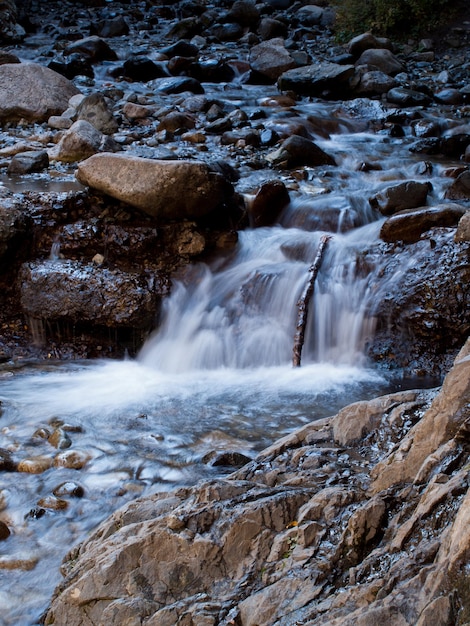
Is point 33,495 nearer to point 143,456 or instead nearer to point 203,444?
point 143,456

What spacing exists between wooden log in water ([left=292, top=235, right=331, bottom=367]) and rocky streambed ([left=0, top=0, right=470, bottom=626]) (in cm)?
12

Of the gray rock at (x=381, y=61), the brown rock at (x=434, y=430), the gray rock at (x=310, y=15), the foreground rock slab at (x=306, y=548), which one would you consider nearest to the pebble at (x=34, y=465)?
the foreground rock slab at (x=306, y=548)

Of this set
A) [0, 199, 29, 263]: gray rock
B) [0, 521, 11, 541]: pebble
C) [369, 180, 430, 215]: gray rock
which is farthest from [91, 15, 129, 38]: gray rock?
[0, 521, 11, 541]: pebble

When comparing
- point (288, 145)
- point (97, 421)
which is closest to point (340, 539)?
point (97, 421)

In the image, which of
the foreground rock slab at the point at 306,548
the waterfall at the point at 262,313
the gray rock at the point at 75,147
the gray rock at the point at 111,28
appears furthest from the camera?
the gray rock at the point at 111,28

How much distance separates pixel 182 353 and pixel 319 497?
3666mm

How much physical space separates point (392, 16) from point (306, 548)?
60.8ft

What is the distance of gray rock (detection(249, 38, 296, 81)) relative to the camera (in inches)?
566

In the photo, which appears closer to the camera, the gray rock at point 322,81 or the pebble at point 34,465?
the pebble at point 34,465

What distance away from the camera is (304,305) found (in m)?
5.59

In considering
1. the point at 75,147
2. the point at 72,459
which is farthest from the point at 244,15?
the point at 72,459

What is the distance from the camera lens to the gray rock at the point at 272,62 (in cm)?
1437

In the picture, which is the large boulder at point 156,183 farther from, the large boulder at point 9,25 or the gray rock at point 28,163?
the large boulder at point 9,25

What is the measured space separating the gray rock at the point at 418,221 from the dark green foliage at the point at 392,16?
1398 centimetres
